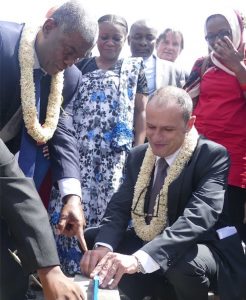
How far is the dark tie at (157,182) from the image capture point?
3.09 metres

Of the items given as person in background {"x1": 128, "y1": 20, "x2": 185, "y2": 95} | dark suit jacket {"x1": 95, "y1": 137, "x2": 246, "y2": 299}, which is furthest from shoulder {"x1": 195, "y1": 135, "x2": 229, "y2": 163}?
person in background {"x1": 128, "y1": 20, "x2": 185, "y2": 95}

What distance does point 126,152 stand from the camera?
380 cm

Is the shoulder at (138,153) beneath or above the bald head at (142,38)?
beneath

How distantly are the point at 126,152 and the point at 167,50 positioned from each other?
185cm

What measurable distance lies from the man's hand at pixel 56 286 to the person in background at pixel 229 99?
1959 millimetres

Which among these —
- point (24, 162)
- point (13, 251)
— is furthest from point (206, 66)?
point (13, 251)

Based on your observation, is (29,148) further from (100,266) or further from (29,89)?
(100,266)

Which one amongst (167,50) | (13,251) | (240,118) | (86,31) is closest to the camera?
(13,251)

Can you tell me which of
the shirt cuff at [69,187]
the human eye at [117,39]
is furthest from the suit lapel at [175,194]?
the human eye at [117,39]

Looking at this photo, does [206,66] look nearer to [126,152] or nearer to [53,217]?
[126,152]

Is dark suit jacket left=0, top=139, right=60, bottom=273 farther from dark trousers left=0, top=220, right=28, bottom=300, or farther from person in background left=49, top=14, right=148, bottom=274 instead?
person in background left=49, top=14, right=148, bottom=274

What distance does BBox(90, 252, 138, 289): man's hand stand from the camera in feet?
8.31

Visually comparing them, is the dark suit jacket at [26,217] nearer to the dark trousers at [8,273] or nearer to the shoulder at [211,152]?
the dark trousers at [8,273]

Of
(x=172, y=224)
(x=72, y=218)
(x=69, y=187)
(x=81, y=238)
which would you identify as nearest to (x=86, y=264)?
(x=81, y=238)
